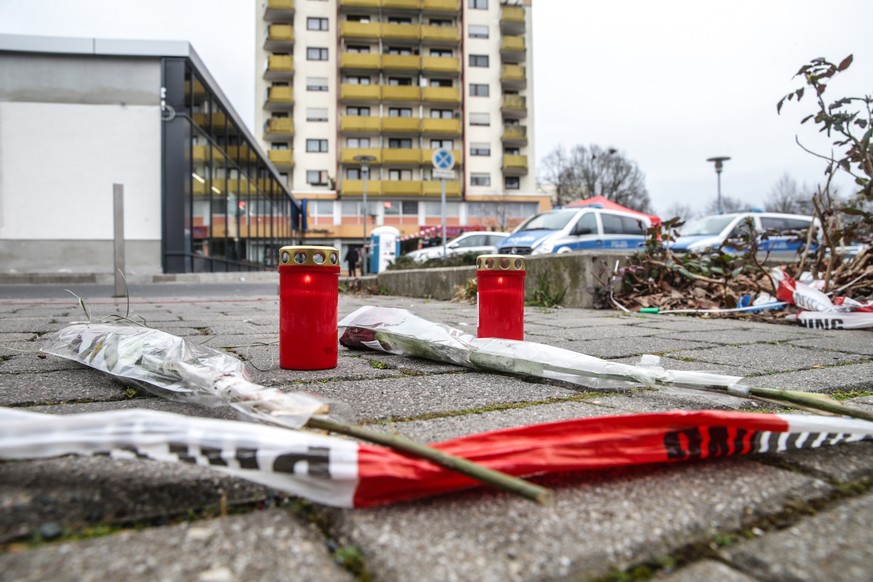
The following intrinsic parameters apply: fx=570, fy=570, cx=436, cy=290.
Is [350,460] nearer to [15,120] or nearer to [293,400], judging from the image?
[293,400]

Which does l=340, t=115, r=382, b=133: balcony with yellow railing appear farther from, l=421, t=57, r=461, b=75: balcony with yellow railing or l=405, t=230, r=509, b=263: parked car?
l=405, t=230, r=509, b=263: parked car

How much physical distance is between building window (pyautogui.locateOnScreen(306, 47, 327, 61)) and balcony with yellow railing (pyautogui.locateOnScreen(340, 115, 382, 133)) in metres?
5.08

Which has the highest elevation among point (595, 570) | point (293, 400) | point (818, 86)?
point (818, 86)

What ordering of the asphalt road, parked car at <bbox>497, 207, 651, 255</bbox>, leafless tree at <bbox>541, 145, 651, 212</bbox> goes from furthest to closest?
leafless tree at <bbox>541, 145, 651, 212</bbox> < parked car at <bbox>497, 207, 651, 255</bbox> < the asphalt road

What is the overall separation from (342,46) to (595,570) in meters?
45.5

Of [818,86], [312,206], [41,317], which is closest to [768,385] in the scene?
[818,86]

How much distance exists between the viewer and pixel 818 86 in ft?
12.3

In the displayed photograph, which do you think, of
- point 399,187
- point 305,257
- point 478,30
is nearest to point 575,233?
point 305,257

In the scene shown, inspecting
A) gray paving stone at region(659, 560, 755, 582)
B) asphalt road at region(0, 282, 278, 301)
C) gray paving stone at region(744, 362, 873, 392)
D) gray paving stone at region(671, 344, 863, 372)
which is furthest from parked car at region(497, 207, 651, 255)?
gray paving stone at region(659, 560, 755, 582)

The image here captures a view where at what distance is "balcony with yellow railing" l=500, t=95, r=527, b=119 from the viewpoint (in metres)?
41.4

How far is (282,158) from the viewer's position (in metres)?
40.0

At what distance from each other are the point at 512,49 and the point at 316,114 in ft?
49.3

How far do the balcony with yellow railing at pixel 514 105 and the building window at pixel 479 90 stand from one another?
4.87 ft

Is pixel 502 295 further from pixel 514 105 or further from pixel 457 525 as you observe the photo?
pixel 514 105
